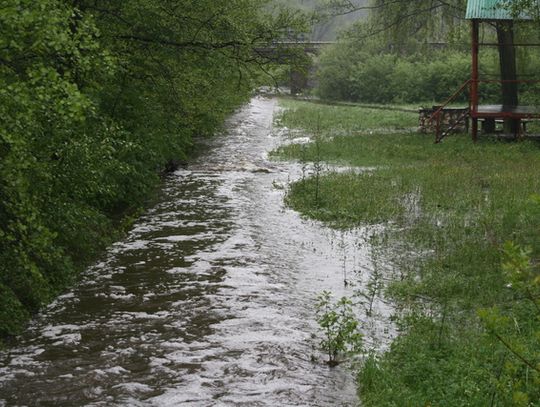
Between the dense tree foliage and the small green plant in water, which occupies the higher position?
the dense tree foliage

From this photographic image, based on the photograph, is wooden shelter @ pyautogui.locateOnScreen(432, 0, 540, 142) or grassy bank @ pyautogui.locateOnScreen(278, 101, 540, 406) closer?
grassy bank @ pyautogui.locateOnScreen(278, 101, 540, 406)

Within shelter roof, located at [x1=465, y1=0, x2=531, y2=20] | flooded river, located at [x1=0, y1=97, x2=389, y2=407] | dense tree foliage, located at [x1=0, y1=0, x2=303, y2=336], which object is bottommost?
flooded river, located at [x1=0, y1=97, x2=389, y2=407]

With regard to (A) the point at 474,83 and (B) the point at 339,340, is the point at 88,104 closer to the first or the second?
(B) the point at 339,340

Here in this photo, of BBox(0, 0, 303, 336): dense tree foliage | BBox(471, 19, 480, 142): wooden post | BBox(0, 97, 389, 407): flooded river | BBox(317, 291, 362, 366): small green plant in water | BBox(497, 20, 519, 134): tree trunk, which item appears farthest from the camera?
BBox(497, 20, 519, 134): tree trunk

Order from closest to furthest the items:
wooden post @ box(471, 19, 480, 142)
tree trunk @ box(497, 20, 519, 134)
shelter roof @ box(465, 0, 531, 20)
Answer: shelter roof @ box(465, 0, 531, 20)
wooden post @ box(471, 19, 480, 142)
tree trunk @ box(497, 20, 519, 134)

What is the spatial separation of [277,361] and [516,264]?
15.0 feet

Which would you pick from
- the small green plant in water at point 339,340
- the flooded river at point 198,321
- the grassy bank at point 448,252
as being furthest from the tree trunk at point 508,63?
the small green plant in water at point 339,340

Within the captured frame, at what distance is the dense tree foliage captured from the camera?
7.90m

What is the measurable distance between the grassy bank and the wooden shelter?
1.02 m

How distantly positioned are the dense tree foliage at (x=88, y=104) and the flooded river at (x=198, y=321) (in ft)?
2.30

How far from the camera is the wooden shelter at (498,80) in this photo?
83.0 feet

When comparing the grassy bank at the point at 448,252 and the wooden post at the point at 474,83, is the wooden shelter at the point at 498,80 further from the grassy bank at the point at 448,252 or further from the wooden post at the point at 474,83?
the grassy bank at the point at 448,252

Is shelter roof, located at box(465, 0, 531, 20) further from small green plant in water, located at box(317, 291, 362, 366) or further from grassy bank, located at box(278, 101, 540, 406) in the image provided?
small green plant in water, located at box(317, 291, 362, 366)

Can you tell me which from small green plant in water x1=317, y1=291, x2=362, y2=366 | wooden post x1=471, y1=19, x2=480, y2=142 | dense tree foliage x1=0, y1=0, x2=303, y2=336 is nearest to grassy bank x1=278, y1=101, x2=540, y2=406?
small green plant in water x1=317, y1=291, x2=362, y2=366
